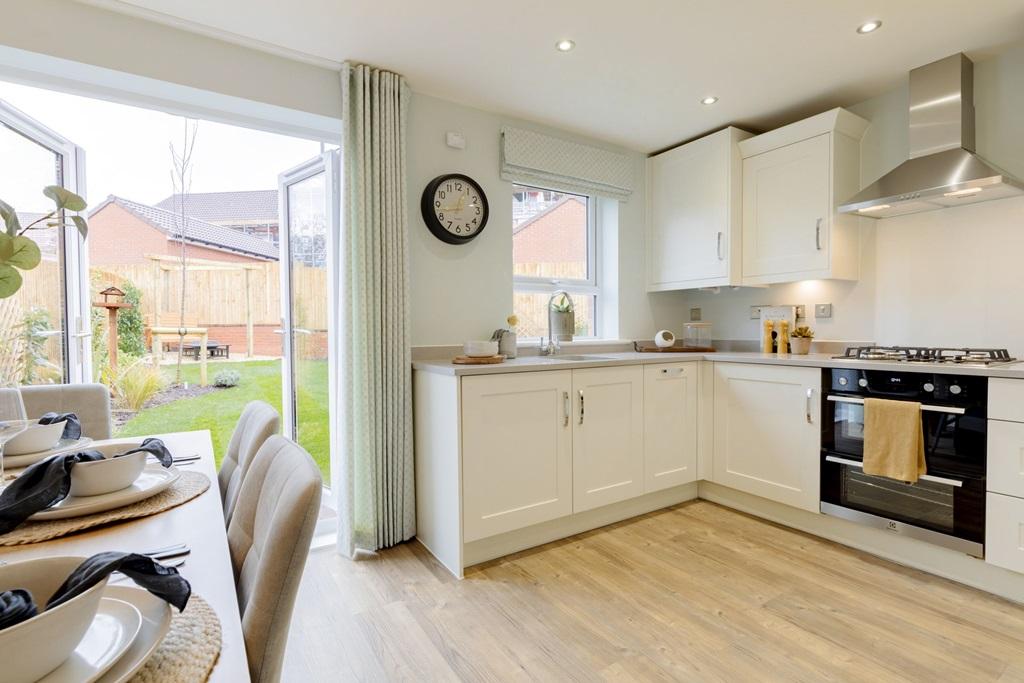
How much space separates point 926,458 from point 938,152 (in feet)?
4.84

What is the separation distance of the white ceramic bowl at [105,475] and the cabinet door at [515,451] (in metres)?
1.29

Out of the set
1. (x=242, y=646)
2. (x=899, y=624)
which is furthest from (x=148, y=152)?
(x=899, y=624)

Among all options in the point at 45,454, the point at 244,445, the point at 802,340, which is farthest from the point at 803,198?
the point at 45,454

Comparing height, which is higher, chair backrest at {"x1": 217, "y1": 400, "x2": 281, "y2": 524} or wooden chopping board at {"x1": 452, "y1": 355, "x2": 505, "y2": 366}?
wooden chopping board at {"x1": 452, "y1": 355, "x2": 505, "y2": 366}

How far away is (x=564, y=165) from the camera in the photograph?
10.3 feet

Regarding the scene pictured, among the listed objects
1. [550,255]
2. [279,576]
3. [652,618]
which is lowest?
[652,618]

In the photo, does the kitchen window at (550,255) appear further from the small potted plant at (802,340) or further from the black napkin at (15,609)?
the black napkin at (15,609)

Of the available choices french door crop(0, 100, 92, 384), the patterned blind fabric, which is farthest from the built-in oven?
french door crop(0, 100, 92, 384)

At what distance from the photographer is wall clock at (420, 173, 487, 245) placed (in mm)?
2645

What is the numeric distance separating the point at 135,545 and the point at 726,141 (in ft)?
11.1

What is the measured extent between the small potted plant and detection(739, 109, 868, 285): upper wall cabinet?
0.34 m

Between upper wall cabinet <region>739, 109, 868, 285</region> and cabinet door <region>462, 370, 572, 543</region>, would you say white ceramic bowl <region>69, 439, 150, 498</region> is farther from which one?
upper wall cabinet <region>739, 109, 868, 285</region>

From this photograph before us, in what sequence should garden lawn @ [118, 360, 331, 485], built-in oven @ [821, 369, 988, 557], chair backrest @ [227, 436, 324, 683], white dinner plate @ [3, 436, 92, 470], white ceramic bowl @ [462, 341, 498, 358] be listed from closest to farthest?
chair backrest @ [227, 436, 324, 683] → white dinner plate @ [3, 436, 92, 470] → built-in oven @ [821, 369, 988, 557] → white ceramic bowl @ [462, 341, 498, 358] → garden lawn @ [118, 360, 331, 485]

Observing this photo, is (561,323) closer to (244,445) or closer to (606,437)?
(606,437)
